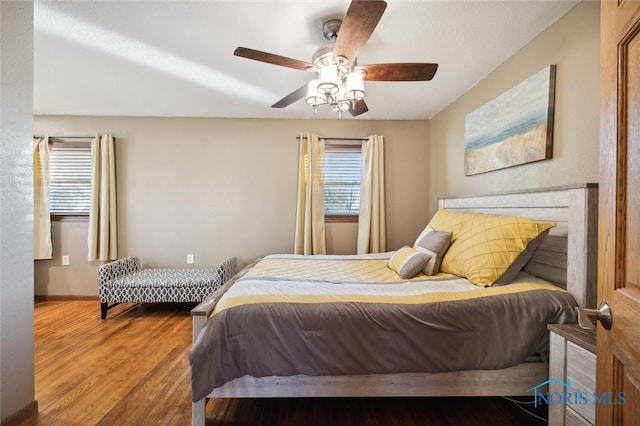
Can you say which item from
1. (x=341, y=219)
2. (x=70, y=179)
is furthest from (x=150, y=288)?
(x=341, y=219)

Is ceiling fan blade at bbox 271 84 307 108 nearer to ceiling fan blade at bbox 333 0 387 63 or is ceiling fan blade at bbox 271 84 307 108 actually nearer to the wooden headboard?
ceiling fan blade at bbox 333 0 387 63

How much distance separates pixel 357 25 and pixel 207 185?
2864mm

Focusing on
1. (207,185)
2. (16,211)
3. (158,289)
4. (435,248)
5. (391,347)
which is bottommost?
(158,289)

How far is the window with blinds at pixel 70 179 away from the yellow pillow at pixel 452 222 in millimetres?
4235

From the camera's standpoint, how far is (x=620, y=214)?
0.66 metres

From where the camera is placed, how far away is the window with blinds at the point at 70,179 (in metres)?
3.52

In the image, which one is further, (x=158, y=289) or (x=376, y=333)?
(x=158, y=289)

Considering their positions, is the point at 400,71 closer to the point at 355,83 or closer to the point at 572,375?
the point at 355,83

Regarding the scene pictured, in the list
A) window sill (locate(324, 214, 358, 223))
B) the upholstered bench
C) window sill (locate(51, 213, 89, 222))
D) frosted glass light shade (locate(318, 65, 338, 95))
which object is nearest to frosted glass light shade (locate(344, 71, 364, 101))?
frosted glass light shade (locate(318, 65, 338, 95))

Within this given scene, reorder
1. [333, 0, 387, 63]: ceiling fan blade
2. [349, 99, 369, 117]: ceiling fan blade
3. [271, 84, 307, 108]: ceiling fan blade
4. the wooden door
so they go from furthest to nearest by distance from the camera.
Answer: [349, 99, 369, 117]: ceiling fan blade
[271, 84, 307, 108]: ceiling fan blade
[333, 0, 387, 63]: ceiling fan blade
the wooden door

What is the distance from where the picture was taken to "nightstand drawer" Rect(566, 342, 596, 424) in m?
1.05

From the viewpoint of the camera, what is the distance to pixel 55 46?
201 centimetres

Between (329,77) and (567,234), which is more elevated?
(329,77)

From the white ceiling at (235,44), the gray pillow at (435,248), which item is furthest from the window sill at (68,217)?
the gray pillow at (435,248)
